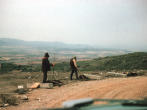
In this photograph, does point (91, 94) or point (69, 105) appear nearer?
point (69, 105)

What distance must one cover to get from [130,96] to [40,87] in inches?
230

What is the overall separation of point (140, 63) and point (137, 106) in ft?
76.7

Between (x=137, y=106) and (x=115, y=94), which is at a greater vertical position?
(x=137, y=106)

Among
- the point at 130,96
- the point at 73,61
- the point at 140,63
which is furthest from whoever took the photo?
the point at 140,63

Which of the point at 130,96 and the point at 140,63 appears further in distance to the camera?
the point at 140,63

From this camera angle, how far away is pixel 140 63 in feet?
84.8

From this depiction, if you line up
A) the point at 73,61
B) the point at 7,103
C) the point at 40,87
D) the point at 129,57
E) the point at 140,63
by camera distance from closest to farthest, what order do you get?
the point at 7,103 → the point at 40,87 → the point at 73,61 → the point at 140,63 → the point at 129,57

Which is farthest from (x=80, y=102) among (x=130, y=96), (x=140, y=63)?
(x=140, y=63)

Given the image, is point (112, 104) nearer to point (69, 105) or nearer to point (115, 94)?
point (69, 105)

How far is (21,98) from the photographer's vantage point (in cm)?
→ 955

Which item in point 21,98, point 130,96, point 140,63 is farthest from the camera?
point 140,63

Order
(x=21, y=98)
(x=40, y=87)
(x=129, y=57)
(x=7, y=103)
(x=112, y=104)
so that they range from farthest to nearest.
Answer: (x=129, y=57) < (x=40, y=87) < (x=21, y=98) < (x=7, y=103) < (x=112, y=104)

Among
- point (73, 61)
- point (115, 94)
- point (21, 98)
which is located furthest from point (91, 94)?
point (73, 61)

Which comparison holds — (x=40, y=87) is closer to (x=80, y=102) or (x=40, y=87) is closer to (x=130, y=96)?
(x=130, y=96)
